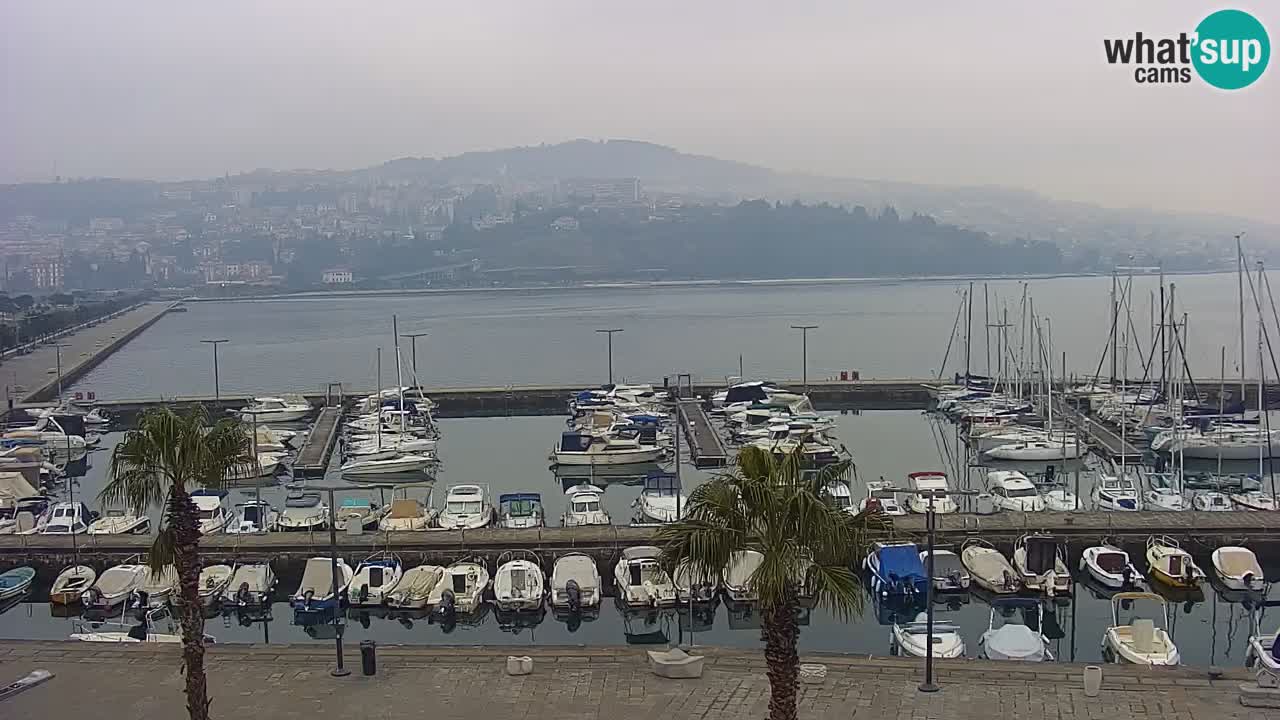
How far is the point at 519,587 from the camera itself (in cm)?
1536

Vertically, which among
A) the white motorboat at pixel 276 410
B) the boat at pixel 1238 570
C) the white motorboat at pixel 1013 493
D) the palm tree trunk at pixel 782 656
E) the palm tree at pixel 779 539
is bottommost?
the boat at pixel 1238 570

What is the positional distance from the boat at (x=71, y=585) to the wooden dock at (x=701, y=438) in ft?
47.8

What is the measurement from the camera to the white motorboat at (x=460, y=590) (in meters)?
15.2

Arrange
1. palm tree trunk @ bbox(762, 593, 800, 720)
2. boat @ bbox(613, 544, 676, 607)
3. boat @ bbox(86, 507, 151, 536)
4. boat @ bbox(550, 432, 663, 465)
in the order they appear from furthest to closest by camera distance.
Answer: boat @ bbox(550, 432, 663, 465) < boat @ bbox(86, 507, 151, 536) < boat @ bbox(613, 544, 676, 607) < palm tree trunk @ bbox(762, 593, 800, 720)

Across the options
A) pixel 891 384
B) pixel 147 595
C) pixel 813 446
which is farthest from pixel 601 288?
pixel 147 595

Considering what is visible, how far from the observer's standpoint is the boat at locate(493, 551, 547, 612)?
15195 mm

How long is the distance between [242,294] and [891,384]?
6571 inches

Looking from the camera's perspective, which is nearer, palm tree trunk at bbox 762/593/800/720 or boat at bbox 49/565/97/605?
palm tree trunk at bbox 762/593/800/720

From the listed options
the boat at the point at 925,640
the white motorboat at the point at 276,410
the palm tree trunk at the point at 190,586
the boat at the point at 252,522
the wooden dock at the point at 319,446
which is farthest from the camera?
the white motorboat at the point at 276,410

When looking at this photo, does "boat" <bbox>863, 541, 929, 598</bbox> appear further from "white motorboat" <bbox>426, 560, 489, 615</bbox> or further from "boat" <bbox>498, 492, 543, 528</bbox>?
"boat" <bbox>498, 492, 543, 528</bbox>

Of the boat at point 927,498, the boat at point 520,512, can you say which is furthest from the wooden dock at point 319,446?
the boat at point 927,498

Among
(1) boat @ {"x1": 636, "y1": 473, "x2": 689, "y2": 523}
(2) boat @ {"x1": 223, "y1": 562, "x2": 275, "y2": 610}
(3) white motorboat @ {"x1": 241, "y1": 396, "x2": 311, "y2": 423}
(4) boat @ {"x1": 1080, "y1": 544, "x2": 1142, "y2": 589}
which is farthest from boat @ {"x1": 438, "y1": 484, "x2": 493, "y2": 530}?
(3) white motorboat @ {"x1": 241, "y1": 396, "x2": 311, "y2": 423}

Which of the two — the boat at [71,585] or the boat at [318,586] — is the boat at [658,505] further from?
the boat at [71,585]

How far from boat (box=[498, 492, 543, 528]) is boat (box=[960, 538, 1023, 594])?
7.12m
